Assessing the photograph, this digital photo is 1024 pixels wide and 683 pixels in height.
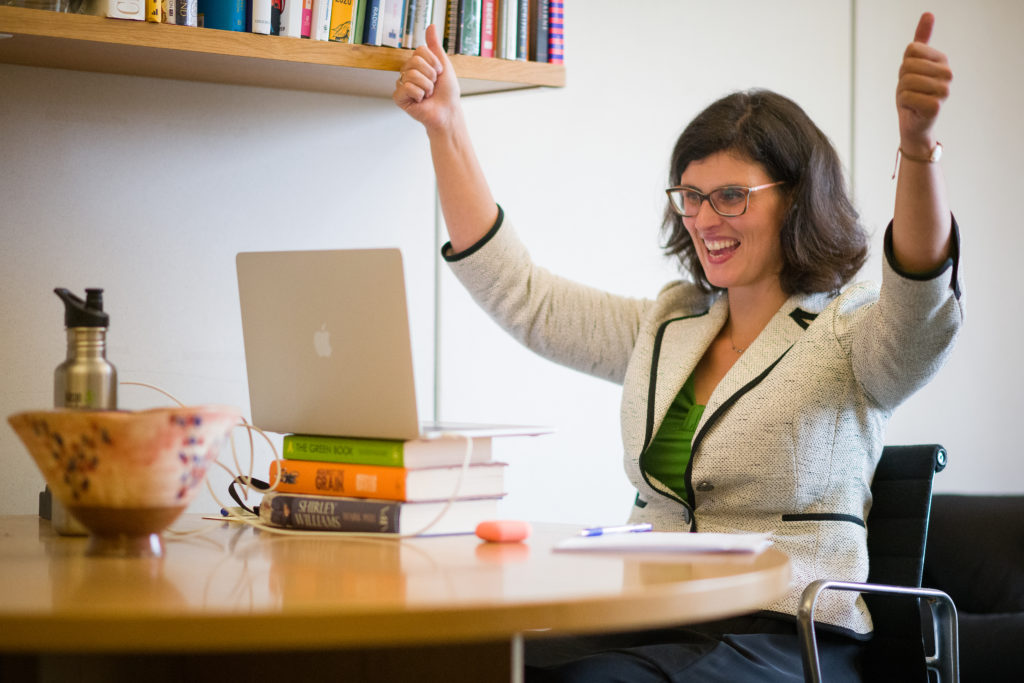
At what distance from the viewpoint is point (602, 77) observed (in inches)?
106

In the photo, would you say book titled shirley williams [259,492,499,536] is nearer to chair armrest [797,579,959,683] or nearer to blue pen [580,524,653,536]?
blue pen [580,524,653,536]

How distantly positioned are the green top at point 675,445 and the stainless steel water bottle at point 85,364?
3.04ft

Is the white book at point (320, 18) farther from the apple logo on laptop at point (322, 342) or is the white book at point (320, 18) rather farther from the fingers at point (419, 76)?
the apple logo on laptop at point (322, 342)

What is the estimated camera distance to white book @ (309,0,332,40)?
196 cm

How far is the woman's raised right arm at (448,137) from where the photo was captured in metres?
1.95

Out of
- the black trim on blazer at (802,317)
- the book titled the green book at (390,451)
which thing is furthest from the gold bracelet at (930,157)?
the book titled the green book at (390,451)

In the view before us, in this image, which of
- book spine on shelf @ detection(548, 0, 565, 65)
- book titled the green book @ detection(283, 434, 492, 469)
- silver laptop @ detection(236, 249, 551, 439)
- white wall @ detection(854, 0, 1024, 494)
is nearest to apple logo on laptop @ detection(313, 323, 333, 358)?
silver laptop @ detection(236, 249, 551, 439)

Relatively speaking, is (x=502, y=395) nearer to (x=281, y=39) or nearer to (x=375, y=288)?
(x=281, y=39)

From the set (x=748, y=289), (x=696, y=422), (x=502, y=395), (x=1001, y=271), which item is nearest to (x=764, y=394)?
(x=696, y=422)

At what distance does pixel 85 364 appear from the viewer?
1.32 m

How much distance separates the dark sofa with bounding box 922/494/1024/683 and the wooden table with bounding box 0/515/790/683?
58.1 inches

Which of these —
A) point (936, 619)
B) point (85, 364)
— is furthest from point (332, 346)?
point (936, 619)

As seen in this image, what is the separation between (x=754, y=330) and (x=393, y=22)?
2.86ft

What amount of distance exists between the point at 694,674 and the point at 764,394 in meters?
0.51
